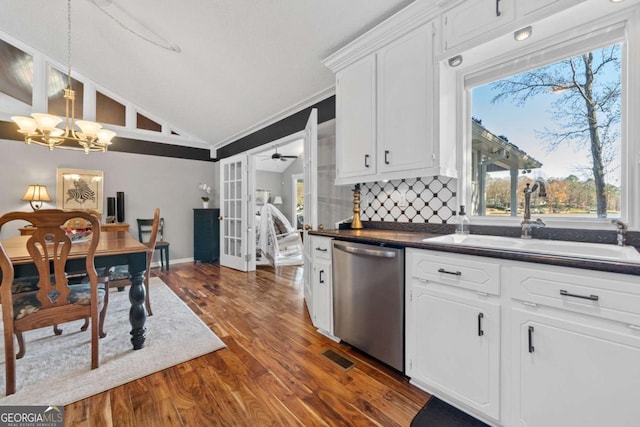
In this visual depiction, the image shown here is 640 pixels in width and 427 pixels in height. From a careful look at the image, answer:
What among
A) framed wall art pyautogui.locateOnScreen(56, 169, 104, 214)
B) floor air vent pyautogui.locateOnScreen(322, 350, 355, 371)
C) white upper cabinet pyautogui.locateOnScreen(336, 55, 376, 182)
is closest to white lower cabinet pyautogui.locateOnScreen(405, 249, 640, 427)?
floor air vent pyautogui.locateOnScreen(322, 350, 355, 371)

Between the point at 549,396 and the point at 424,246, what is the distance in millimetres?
794

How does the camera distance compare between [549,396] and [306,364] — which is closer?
[549,396]

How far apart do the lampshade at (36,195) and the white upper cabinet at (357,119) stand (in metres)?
4.65

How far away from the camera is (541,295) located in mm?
1117

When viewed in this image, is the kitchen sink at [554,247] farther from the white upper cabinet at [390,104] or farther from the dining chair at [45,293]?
the dining chair at [45,293]

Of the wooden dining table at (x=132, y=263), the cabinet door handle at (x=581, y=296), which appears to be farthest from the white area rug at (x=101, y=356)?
the cabinet door handle at (x=581, y=296)

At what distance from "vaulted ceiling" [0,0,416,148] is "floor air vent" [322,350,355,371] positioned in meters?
2.66

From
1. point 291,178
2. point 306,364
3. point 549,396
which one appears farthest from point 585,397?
point 291,178

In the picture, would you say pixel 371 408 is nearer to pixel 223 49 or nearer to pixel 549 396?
pixel 549 396

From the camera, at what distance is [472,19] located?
1.59 metres

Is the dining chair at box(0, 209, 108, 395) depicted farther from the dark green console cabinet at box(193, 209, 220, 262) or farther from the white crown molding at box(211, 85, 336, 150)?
the dark green console cabinet at box(193, 209, 220, 262)

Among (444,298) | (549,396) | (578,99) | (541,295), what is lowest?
(549,396)

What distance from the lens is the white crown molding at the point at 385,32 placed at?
1.78 meters

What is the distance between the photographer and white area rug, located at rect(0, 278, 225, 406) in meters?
1.62
